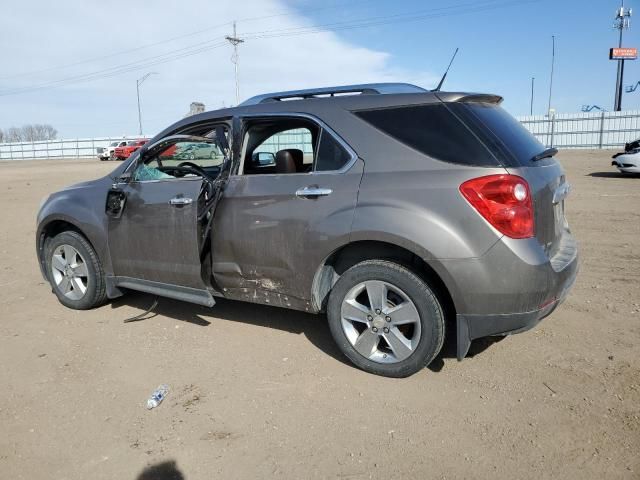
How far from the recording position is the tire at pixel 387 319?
321 cm

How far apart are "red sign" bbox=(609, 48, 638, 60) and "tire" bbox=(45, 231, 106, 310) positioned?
63152mm

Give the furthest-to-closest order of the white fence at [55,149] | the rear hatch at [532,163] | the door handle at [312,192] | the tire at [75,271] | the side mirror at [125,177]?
the white fence at [55,149] → the tire at [75,271] → the side mirror at [125,177] → the door handle at [312,192] → the rear hatch at [532,163]

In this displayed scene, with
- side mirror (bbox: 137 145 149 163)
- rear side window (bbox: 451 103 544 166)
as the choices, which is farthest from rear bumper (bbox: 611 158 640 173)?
side mirror (bbox: 137 145 149 163)

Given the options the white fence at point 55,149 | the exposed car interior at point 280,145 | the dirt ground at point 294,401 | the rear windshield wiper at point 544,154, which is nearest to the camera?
the dirt ground at point 294,401

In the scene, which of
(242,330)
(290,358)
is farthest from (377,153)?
(242,330)

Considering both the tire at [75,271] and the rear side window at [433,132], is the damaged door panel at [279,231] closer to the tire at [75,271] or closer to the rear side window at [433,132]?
the rear side window at [433,132]

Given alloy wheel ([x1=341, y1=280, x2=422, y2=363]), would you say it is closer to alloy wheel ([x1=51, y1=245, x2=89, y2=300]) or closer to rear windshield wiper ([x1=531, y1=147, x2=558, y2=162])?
rear windshield wiper ([x1=531, y1=147, x2=558, y2=162])

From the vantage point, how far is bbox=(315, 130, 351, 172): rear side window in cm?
347

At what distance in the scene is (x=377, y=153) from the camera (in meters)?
3.34

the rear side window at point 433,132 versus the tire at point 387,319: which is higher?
the rear side window at point 433,132

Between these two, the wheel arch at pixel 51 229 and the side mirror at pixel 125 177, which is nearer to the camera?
the side mirror at pixel 125 177

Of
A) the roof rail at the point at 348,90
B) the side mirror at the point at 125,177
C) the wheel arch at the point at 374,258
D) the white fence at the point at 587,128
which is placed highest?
the white fence at the point at 587,128

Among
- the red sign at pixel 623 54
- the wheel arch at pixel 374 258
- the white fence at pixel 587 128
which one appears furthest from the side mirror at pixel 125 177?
the red sign at pixel 623 54

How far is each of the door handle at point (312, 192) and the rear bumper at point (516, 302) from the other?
107 centimetres
